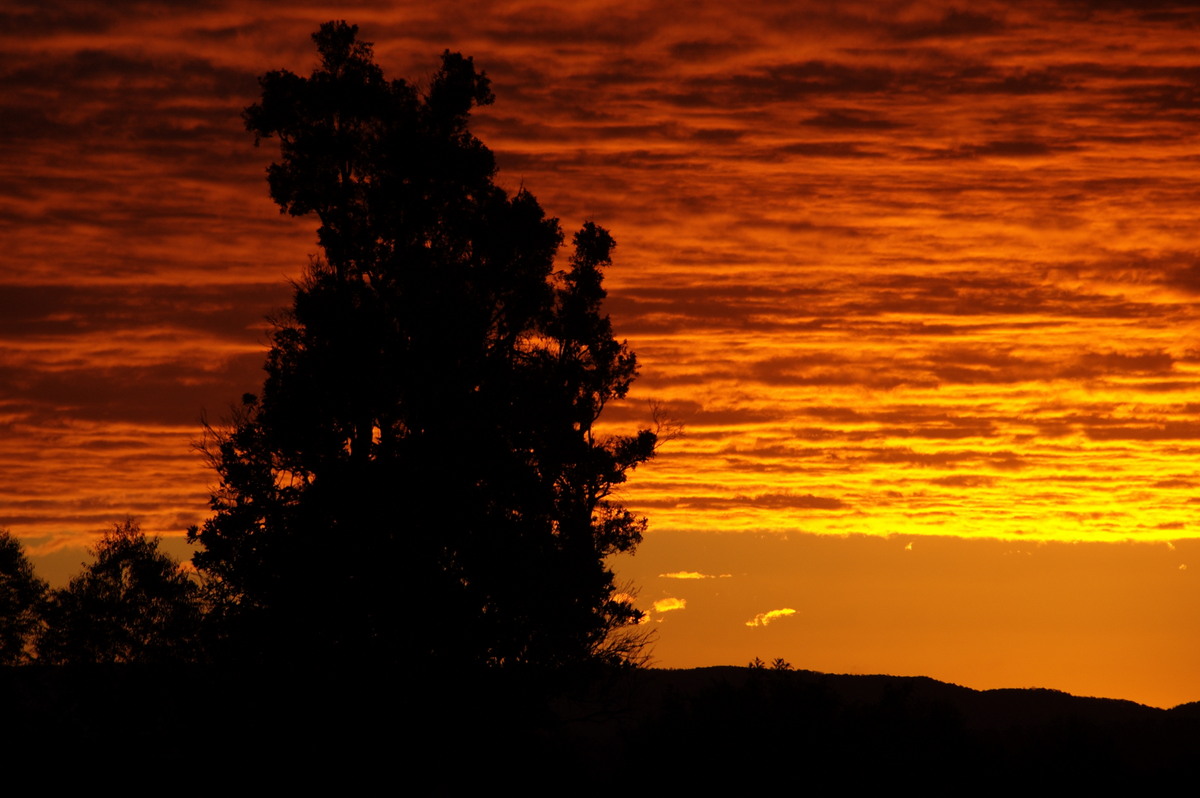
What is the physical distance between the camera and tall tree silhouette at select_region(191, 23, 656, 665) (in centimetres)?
2909

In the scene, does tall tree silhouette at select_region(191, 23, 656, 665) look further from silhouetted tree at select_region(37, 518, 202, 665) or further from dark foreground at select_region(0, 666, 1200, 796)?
silhouetted tree at select_region(37, 518, 202, 665)

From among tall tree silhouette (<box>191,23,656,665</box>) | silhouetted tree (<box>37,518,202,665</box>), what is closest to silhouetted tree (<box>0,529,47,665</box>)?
silhouetted tree (<box>37,518,202,665</box>)

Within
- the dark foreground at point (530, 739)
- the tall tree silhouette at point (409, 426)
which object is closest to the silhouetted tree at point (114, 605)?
the dark foreground at point (530, 739)

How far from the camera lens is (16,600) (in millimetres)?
76812

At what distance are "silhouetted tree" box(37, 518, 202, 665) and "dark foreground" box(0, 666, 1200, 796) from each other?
14.7 feet

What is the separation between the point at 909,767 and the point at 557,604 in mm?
12985

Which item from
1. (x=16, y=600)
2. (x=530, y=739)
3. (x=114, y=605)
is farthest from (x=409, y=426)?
(x=16, y=600)

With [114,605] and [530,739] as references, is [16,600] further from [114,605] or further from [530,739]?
[530,739]

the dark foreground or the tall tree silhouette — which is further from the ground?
the tall tree silhouette

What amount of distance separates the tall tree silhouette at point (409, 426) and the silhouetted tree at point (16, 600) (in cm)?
5065

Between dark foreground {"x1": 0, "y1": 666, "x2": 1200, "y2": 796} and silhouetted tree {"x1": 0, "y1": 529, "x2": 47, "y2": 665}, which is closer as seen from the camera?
dark foreground {"x1": 0, "y1": 666, "x2": 1200, "y2": 796}

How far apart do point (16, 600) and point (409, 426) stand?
57726 millimetres

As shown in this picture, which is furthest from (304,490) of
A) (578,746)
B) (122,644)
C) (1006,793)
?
(122,644)

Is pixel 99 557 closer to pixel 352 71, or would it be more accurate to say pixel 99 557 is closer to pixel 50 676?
pixel 50 676
